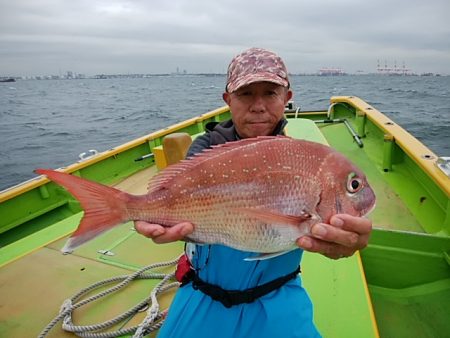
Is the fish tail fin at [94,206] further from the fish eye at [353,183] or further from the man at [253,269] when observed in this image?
the fish eye at [353,183]

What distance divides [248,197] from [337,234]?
46 cm

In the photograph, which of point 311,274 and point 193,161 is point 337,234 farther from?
point 311,274

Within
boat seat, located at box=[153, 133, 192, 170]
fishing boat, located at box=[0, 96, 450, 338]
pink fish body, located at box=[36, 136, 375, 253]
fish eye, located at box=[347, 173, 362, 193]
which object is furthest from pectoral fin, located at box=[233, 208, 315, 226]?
boat seat, located at box=[153, 133, 192, 170]

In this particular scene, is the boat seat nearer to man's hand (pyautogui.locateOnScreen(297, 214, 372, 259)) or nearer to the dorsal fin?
the dorsal fin

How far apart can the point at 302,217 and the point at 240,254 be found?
1.67ft

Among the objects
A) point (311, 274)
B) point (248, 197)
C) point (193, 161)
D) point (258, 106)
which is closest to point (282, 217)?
point (248, 197)

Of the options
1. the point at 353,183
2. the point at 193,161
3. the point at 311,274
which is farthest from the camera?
the point at 311,274

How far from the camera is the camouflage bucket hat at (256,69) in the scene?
6.77 feet

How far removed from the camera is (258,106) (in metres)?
2.15

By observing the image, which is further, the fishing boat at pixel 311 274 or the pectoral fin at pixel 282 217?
the fishing boat at pixel 311 274

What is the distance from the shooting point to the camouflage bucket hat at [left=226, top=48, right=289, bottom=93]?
2064 millimetres

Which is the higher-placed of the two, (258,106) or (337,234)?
(258,106)

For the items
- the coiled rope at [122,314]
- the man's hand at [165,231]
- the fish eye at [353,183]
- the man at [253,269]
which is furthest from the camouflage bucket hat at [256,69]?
the coiled rope at [122,314]

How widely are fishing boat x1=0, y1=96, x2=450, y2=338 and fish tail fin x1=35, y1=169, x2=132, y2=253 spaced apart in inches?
47.2
